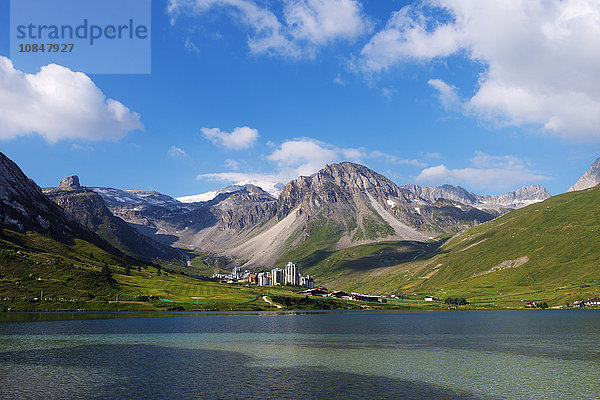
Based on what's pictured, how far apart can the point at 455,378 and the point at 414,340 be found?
59747 millimetres

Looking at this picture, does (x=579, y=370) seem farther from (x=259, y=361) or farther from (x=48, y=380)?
(x=48, y=380)

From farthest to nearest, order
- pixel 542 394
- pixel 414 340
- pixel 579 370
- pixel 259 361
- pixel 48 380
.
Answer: pixel 414 340, pixel 259 361, pixel 579 370, pixel 48 380, pixel 542 394

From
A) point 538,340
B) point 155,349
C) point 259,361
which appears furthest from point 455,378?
point 538,340

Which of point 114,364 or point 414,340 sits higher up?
point 114,364

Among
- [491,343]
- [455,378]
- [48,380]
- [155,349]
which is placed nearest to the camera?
[48,380]

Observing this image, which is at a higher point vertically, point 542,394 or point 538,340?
point 542,394

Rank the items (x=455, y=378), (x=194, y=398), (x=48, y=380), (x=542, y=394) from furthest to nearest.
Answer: (x=455, y=378), (x=48, y=380), (x=542, y=394), (x=194, y=398)

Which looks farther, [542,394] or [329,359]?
[329,359]

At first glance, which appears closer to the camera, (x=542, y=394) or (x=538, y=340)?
(x=542, y=394)

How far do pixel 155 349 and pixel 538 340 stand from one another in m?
102

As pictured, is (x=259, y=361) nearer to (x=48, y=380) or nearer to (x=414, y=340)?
(x=48, y=380)

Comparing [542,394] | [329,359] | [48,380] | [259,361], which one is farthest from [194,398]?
[542,394]

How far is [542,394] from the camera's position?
54.8 metres

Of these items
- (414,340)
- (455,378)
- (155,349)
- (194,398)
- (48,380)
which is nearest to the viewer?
(194,398)
